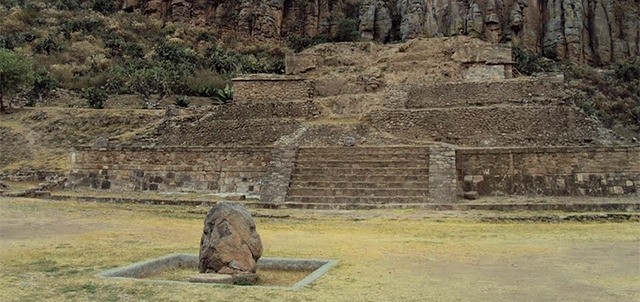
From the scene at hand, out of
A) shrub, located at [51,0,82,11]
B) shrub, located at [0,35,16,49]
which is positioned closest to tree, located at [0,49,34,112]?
shrub, located at [0,35,16,49]

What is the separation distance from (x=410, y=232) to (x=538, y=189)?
694 cm

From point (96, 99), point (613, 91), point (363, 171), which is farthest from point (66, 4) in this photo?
point (363, 171)

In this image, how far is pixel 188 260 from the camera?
29.4 feet

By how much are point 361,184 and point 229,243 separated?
33.6ft

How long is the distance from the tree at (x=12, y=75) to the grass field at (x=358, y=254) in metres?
22.2

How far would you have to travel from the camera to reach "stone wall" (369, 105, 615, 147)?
21.6m

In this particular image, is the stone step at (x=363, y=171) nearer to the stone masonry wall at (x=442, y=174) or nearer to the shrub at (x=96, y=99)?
the stone masonry wall at (x=442, y=174)

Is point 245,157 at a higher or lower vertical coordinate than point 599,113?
lower

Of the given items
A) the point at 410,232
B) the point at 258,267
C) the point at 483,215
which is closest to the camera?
the point at 258,267

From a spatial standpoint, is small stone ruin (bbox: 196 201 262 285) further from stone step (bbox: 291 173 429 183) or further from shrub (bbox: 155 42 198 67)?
shrub (bbox: 155 42 198 67)

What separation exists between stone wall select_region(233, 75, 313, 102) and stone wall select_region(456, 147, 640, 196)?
35.5ft

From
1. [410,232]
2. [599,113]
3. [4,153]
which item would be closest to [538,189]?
[410,232]

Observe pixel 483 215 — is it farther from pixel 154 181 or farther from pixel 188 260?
pixel 154 181

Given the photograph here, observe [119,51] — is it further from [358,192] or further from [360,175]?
[358,192]
